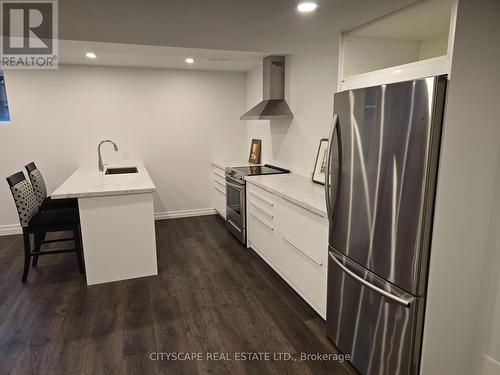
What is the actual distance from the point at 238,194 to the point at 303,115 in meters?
1.22

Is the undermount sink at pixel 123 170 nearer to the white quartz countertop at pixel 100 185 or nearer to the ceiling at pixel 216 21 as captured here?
the white quartz countertop at pixel 100 185

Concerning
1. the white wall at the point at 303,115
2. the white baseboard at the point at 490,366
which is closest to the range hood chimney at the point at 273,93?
the white wall at the point at 303,115

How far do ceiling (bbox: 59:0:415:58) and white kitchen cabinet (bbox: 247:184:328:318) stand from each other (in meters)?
1.25

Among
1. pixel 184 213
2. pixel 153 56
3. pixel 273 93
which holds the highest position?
pixel 153 56

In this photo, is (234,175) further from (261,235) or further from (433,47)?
(433,47)

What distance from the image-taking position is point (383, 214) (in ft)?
5.36

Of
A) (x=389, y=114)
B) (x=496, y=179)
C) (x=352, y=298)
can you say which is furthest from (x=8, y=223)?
(x=496, y=179)

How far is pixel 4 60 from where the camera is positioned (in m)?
3.83

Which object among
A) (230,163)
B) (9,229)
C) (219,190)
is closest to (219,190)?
(219,190)

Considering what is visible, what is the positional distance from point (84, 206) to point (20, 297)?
0.95 metres

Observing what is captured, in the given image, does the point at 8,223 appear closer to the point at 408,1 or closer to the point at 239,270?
the point at 239,270

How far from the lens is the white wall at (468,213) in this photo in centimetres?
141

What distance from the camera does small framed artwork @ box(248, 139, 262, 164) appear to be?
4.96m

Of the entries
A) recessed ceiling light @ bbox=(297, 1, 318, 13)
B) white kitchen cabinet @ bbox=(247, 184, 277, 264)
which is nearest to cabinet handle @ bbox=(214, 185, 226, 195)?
white kitchen cabinet @ bbox=(247, 184, 277, 264)
